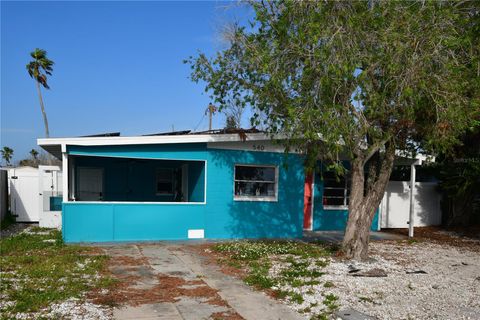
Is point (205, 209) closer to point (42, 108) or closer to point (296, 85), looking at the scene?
point (296, 85)

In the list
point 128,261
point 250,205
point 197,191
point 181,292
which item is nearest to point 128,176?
point 197,191

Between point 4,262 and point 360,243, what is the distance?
24.7ft

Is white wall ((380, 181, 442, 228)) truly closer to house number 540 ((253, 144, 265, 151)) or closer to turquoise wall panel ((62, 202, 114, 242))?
house number 540 ((253, 144, 265, 151))

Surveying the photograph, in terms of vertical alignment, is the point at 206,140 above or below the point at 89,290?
above

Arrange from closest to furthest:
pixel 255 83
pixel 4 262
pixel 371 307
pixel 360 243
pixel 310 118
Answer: pixel 371 307 < pixel 310 118 < pixel 4 262 < pixel 360 243 < pixel 255 83

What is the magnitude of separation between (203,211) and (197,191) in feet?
5.01

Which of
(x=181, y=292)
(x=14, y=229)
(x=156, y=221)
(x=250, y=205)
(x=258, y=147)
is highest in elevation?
(x=258, y=147)

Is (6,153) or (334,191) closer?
(334,191)

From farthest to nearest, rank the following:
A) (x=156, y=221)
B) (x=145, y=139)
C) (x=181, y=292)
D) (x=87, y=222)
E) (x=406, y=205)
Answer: (x=406, y=205) < (x=156, y=221) < (x=145, y=139) < (x=87, y=222) < (x=181, y=292)

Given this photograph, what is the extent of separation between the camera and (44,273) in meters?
7.72

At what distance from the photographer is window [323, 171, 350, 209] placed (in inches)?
592

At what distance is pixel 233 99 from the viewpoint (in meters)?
11.2

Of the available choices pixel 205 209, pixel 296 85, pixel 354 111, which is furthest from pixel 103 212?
pixel 354 111

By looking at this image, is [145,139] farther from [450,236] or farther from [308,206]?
[450,236]
